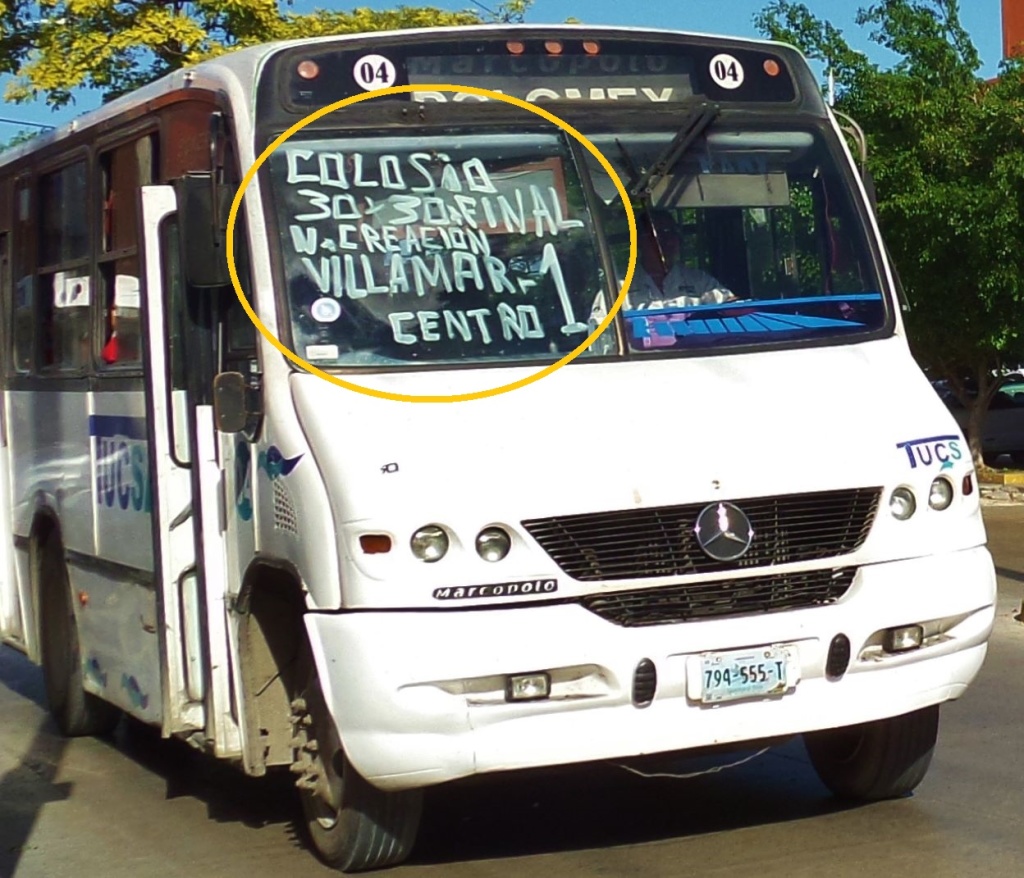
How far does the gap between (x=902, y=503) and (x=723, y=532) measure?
2.24ft

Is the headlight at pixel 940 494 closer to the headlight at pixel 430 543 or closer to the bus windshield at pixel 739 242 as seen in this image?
the bus windshield at pixel 739 242

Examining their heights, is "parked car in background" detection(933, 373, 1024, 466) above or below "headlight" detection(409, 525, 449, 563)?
below

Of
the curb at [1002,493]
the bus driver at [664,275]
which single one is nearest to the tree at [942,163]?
the curb at [1002,493]

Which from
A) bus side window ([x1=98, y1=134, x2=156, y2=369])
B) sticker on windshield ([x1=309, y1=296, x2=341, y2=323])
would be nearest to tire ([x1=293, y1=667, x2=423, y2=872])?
sticker on windshield ([x1=309, y1=296, x2=341, y2=323])

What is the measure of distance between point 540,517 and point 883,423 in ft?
4.23

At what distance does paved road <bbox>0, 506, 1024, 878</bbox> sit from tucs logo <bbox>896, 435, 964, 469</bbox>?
131cm

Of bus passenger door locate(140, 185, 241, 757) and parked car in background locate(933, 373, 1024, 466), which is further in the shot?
parked car in background locate(933, 373, 1024, 466)

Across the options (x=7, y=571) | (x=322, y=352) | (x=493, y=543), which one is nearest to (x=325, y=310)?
(x=322, y=352)

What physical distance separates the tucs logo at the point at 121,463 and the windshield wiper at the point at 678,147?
7.10ft

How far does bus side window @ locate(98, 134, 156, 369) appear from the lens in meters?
7.53

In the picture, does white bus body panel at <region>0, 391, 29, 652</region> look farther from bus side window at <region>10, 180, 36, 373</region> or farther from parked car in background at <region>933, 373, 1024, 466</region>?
parked car in background at <region>933, 373, 1024, 466</region>

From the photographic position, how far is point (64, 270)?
28.2 ft

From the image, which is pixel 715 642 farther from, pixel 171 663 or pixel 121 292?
pixel 121 292

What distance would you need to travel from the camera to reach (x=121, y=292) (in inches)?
307
